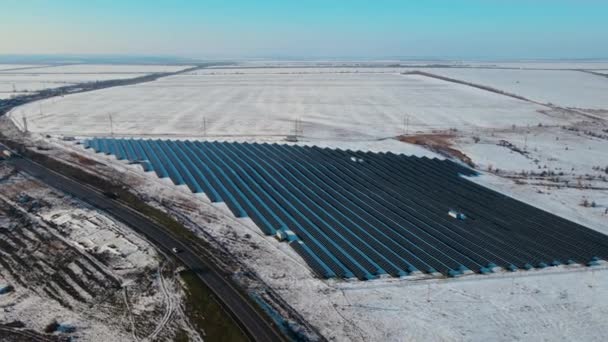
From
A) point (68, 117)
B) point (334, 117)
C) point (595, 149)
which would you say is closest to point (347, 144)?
point (334, 117)

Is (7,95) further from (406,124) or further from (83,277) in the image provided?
(83,277)

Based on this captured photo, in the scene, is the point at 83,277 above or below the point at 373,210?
below

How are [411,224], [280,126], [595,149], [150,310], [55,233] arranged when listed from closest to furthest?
[150,310] → [55,233] → [411,224] → [595,149] → [280,126]

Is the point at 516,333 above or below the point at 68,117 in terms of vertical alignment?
below

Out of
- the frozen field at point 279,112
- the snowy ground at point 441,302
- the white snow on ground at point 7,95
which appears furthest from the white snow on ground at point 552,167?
the white snow on ground at point 7,95

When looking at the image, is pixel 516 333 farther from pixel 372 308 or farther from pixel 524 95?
pixel 524 95

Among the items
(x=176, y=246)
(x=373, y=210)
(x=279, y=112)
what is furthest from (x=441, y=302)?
(x=279, y=112)

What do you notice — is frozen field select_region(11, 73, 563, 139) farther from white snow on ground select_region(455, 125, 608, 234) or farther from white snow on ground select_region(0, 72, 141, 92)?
white snow on ground select_region(0, 72, 141, 92)

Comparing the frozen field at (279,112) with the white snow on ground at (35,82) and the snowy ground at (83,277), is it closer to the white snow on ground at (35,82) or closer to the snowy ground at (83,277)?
the white snow on ground at (35,82)
